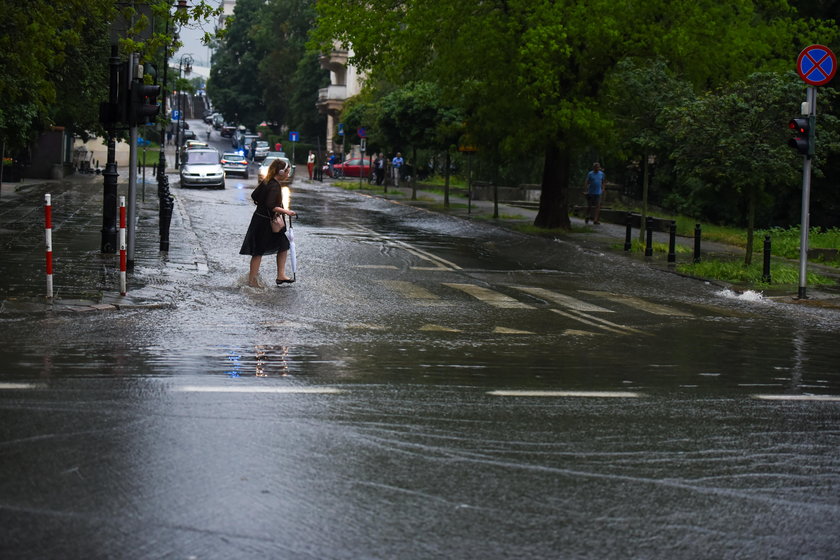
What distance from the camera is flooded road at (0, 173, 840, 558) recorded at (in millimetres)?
5180

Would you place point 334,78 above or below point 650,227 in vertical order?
above

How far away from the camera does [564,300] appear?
16.4m

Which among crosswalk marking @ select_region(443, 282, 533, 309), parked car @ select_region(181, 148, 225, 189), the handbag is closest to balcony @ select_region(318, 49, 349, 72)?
parked car @ select_region(181, 148, 225, 189)

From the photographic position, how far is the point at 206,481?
19.1 feet

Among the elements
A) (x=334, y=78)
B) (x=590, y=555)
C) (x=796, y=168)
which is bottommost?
(x=590, y=555)

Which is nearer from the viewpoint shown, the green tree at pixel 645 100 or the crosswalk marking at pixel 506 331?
the crosswalk marking at pixel 506 331

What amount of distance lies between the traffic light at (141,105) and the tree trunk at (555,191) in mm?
16769

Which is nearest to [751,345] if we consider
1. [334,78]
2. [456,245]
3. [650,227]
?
[650,227]

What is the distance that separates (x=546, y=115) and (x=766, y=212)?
14.9 metres

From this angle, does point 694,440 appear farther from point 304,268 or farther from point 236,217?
point 236,217

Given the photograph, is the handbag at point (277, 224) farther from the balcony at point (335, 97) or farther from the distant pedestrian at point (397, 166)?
the balcony at point (335, 97)

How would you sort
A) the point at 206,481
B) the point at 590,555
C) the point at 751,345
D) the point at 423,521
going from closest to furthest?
the point at 590,555 → the point at 423,521 → the point at 206,481 → the point at 751,345

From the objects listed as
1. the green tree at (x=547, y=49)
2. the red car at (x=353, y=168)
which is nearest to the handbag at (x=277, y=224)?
the green tree at (x=547, y=49)

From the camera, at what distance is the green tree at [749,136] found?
2052 cm
